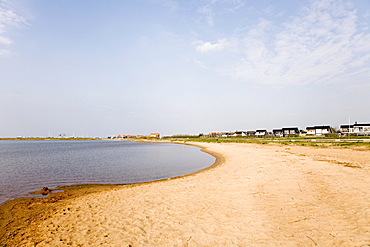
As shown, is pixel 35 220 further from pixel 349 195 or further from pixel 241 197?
pixel 349 195

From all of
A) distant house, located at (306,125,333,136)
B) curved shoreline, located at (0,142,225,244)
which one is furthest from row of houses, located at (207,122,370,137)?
curved shoreline, located at (0,142,225,244)

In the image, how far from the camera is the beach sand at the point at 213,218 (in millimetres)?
6184

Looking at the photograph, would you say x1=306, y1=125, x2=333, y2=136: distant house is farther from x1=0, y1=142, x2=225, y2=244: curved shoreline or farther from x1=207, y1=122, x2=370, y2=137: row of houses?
x1=0, y1=142, x2=225, y2=244: curved shoreline

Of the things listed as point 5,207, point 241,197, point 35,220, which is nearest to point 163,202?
point 241,197

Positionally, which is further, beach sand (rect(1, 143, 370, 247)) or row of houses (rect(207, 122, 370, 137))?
row of houses (rect(207, 122, 370, 137))

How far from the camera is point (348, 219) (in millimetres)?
7113

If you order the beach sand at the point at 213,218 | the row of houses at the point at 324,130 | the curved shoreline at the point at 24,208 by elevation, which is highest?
the row of houses at the point at 324,130

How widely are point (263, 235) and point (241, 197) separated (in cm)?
390

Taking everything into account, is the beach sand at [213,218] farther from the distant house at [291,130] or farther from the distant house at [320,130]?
the distant house at [291,130]

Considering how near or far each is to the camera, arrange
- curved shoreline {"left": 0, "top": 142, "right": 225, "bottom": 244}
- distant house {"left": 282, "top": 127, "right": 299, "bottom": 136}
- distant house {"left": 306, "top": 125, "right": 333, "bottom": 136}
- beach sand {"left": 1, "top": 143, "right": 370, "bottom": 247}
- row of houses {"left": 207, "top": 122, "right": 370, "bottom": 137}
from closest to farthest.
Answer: beach sand {"left": 1, "top": 143, "right": 370, "bottom": 247} < curved shoreline {"left": 0, "top": 142, "right": 225, "bottom": 244} < row of houses {"left": 207, "top": 122, "right": 370, "bottom": 137} < distant house {"left": 306, "top": 125, "right": 333, "bottom": 136} < distant house {"left": 282, "top": 127, "right": 299, "bottom": 136}

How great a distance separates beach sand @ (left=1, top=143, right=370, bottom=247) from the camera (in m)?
6.18

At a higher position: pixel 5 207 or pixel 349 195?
pixel 349 195

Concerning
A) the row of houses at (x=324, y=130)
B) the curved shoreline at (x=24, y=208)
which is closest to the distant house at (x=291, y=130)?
the row of houses at (x=324, y=130)

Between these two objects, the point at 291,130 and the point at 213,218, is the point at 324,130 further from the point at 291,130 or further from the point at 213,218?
the point at 213,218
